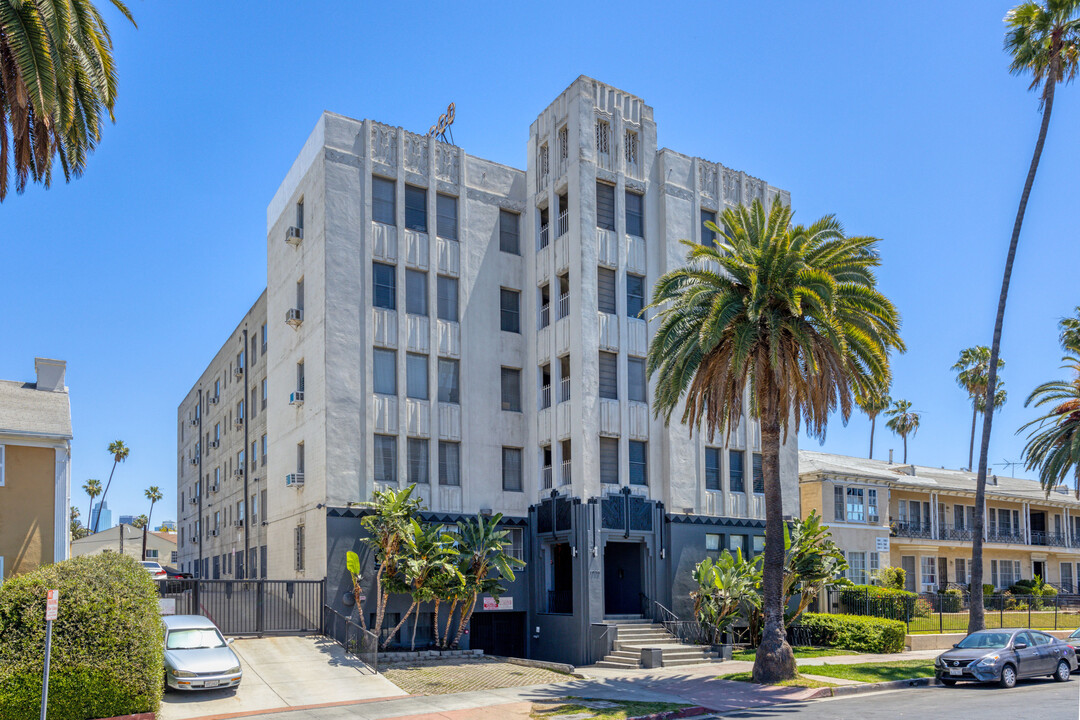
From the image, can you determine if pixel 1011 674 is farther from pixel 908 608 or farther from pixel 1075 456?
pixel 1075 456

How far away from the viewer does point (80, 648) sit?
58.4 feet

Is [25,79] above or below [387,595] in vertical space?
above

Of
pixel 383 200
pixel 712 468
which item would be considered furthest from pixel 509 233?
pixel 712 468

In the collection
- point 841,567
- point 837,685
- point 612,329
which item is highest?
point 612,329

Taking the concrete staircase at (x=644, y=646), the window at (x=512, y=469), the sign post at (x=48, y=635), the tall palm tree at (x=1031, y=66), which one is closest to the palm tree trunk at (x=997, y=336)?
the tall palm tree at (x=1031, y=66)

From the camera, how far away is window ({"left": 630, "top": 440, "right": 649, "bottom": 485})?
3412 cm

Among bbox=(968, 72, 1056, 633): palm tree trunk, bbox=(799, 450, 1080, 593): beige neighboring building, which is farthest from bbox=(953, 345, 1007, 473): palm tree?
bbox=(968, 72, 1056, 633): palm tree trunk

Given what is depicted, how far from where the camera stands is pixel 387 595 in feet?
94.7

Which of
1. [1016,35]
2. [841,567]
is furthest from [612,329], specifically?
[1016,35]

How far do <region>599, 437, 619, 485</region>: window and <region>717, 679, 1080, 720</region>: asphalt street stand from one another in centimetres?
1233

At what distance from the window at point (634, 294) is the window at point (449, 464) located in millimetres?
8423

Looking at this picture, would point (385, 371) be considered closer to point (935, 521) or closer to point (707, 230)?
point (707, 230)

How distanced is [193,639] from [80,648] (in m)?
4.98

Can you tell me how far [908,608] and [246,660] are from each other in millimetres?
24167
